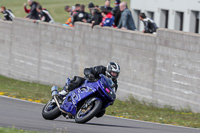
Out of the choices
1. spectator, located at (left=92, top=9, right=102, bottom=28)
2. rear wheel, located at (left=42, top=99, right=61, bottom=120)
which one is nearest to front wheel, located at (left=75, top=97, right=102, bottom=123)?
rear wheel, located at (left=42, top=99, right=61, bottom=120)

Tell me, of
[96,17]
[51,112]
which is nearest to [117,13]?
[96,17]

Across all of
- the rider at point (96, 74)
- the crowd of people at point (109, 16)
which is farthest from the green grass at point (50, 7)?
the rider at point (96, 74)

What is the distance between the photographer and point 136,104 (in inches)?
709

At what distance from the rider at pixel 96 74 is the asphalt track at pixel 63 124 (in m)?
0.72

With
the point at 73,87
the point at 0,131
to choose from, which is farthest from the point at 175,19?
the point at 0,131

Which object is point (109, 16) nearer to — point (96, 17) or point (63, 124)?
point (96, 17)

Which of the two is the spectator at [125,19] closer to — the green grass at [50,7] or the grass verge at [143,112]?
the grass verge at [143,112]

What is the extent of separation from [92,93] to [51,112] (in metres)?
1.21

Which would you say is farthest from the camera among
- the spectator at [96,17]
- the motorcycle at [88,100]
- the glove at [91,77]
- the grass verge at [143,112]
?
the spectator at [96,17]

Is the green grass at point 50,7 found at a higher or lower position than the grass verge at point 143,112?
lower

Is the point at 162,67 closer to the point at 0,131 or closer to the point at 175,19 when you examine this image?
the point at 0,131

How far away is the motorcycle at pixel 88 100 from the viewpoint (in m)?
10.2

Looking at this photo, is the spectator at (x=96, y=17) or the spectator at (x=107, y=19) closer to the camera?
the spectator at (x=107, y=19)

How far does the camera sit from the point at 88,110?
10.2m
